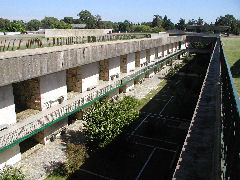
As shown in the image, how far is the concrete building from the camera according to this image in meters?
14.8

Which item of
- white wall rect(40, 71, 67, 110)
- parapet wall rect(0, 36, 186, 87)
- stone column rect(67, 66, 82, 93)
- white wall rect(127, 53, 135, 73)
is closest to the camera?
parapet wall rect(0, 36, 186, 87)

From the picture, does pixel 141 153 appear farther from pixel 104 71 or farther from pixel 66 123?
pixel 104 71

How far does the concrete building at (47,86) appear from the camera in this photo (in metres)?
14.8

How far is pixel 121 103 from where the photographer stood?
17.2 metres

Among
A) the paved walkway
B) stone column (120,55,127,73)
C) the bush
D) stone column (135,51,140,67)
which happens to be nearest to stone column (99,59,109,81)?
stone column (120,55,127,73)

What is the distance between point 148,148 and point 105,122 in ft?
16.2

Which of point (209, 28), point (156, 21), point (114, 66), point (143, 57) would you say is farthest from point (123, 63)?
point (156, 21)

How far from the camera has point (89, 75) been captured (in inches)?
953

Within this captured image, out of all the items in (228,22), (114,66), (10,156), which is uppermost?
(228,22)

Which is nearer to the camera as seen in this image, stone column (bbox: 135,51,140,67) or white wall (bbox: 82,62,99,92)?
white wall (bbox: 82,62,99,92)

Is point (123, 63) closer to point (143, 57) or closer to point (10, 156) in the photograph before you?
point (143, 57)

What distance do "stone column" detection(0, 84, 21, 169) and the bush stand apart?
3.61 meters

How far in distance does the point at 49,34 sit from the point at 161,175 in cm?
2551

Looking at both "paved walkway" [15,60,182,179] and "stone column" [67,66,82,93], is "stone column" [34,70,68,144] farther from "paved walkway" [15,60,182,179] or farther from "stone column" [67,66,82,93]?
"stone column" [67,66,82,93]
